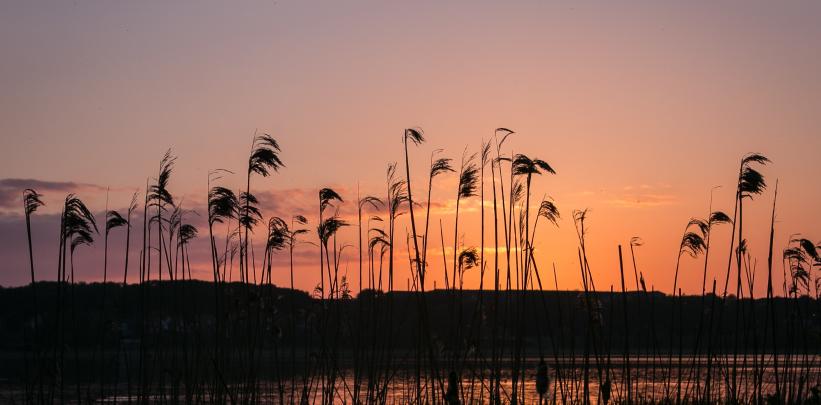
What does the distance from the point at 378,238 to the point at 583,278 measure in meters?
2.40

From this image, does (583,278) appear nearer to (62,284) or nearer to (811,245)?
(811,245)

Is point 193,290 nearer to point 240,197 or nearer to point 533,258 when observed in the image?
point 240,197

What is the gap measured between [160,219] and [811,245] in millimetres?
6117

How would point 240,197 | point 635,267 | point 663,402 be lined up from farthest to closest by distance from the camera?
point 663,402 < point 635,267 < point 240,197

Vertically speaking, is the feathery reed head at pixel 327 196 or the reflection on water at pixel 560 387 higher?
the feathery reed head at pixel 327 196

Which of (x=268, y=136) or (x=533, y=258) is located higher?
(x=268, y=136)

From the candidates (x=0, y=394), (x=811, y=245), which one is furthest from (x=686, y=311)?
(x=811, y=245)

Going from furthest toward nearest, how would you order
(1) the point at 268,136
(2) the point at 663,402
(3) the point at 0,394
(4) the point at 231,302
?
(3) the point at 0,394 → (2) the point at 663,402 → (4) the point at 231,302 → (1) the point at 268,136

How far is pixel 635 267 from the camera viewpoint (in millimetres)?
8922

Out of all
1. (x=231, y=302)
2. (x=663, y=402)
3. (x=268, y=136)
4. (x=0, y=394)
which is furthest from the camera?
(x=0, y=394)

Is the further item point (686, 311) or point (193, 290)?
point (686, 311)

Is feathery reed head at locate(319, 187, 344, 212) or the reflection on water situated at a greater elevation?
feathery reed head at locate(319, 187, 344, 212)

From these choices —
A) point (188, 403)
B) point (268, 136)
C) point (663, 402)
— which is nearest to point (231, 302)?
point (188, 403)

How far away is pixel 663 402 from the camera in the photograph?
36.8ft
